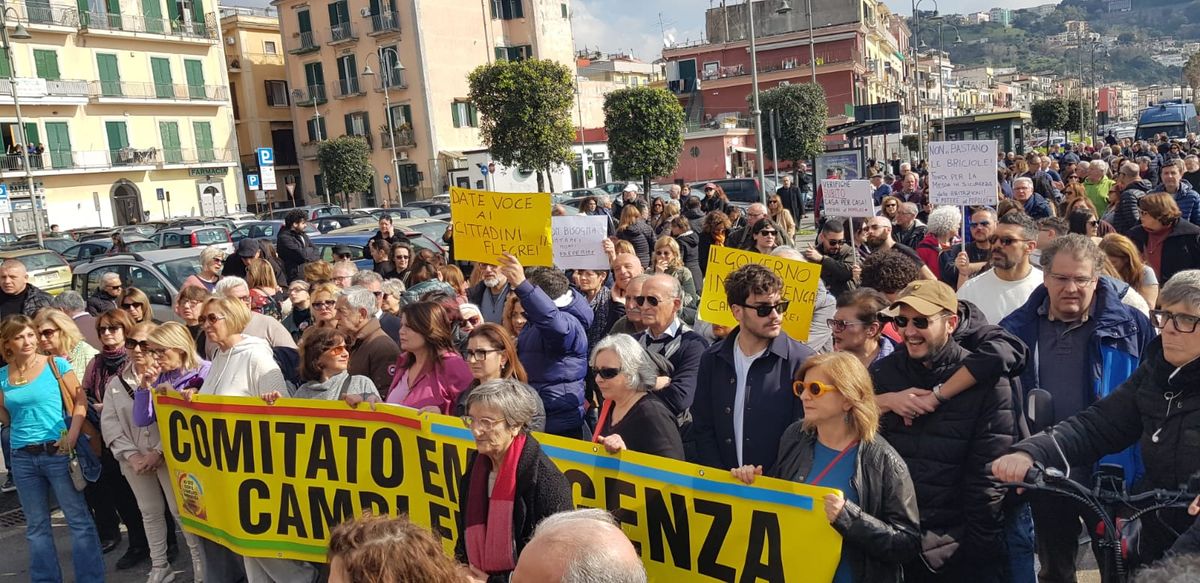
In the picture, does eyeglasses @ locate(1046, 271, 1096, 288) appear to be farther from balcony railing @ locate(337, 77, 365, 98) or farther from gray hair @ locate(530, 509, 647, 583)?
balcony railing @ locate(337, 77, 365, 98)

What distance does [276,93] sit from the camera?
58.2 metres

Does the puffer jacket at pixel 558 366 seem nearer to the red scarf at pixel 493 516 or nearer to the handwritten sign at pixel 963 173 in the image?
the red scarf at pixel 493 516

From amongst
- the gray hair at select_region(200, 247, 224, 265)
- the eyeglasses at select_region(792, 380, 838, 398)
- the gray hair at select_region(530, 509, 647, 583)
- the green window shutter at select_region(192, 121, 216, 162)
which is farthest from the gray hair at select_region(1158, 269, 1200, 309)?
the green window shutter at select_region(192, 121, 216, 162)

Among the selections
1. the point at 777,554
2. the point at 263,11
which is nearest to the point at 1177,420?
the point at 777,554

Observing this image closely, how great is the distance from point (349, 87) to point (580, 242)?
4831cm

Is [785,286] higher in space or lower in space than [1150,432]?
higher

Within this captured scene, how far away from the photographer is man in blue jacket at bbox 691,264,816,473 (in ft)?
13.6

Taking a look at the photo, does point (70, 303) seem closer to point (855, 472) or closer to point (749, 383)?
point (749, 383)

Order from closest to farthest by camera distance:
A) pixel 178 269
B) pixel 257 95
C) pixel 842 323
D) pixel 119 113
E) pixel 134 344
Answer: pixel 842 323, pixel 134 344, pixel 178 269, pixel 119 113, pixel 257 95

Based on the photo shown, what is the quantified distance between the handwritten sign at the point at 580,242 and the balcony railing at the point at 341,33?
47.5 meters

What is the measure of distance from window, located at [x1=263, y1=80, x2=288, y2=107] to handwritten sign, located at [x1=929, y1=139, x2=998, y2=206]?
55.5 m

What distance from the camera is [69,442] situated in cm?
569

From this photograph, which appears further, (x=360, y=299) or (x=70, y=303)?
(x=70, y=303)

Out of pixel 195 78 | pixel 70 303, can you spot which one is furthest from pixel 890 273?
pixel 195 78
